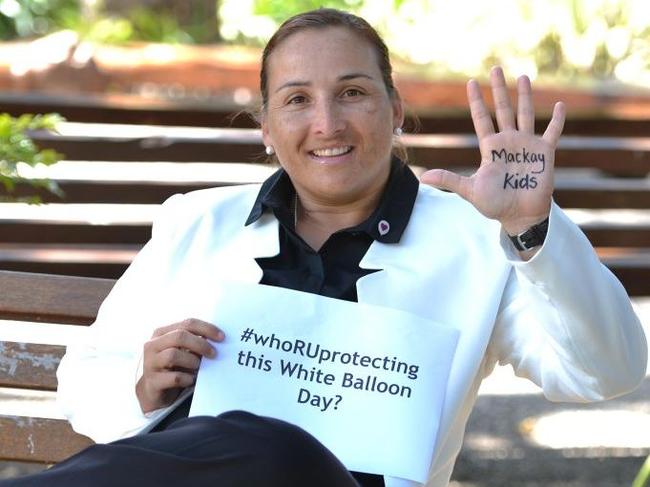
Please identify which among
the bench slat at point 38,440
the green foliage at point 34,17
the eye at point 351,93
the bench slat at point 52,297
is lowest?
the bench slat at point 38,440

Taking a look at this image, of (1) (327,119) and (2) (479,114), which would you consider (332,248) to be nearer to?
(1) (327,119)

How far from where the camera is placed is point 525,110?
2.73 metres

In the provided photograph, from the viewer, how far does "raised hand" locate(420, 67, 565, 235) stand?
2.64 meters

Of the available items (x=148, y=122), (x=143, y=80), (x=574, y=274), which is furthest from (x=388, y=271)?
(x=143, y=80)

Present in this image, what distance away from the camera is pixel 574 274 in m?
2.68

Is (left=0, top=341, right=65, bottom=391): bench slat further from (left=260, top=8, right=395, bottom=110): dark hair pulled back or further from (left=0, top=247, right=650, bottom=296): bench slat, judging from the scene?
(left=0, top=247, right=650, bottom=296): bench slat

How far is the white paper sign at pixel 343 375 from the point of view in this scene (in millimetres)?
2879

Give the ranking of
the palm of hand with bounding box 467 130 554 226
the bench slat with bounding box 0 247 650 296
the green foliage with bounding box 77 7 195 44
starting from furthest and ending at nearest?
1. the green foliage with bounding box 77 7 195 44
2. the bench slat with bounding box 0 247 650 296
3. the palm of hand with bounding box 467 130 554 226

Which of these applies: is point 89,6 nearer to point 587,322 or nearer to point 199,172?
point 199,172

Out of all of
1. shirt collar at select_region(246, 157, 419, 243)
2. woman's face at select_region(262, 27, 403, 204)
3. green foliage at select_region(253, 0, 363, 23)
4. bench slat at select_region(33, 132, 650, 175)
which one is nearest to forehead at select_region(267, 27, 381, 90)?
woman's face at select_region(262, 27, 403, 204)

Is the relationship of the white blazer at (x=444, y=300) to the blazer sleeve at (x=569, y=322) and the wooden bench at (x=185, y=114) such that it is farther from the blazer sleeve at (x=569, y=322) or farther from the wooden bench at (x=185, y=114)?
the wooden bench at (x=185, y=114)

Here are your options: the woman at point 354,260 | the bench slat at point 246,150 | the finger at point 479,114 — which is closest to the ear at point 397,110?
the woman at point 354,260

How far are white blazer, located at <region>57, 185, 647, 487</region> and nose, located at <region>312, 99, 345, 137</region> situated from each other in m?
0.27

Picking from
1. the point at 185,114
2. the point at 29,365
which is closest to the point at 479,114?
the point at 29,365
